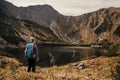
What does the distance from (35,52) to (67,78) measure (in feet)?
10.8

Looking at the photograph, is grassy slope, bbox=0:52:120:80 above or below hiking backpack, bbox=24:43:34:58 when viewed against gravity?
below

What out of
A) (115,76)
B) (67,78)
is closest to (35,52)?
(67,78)

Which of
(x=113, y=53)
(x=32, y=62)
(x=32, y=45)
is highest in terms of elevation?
(x=32, y=45)

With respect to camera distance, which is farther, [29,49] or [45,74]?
[29,49]

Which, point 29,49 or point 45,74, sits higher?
point 29,49

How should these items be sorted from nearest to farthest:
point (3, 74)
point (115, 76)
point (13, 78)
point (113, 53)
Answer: point (13, 78) < point (3, 74) < point (115, 76) < point (113, 53)

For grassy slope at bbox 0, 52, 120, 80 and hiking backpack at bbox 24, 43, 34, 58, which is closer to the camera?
grassy slope at bbox 0, 52, 120, 80

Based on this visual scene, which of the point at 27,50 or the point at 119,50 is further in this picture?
the point at 119,50

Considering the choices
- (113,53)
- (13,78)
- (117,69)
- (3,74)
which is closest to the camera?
(13,78)

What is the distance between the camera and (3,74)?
15.3 meters

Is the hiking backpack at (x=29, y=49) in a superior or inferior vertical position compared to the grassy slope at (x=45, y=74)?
superior

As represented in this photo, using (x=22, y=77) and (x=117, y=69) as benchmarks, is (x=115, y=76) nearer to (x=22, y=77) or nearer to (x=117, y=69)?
(x=117, y=69)

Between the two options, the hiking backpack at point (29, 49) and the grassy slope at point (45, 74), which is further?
the hiking backpack at point (29, 49)

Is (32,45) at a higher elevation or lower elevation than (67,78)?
higher
